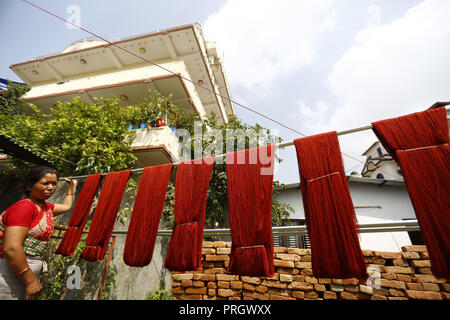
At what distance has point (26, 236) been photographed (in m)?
1.52

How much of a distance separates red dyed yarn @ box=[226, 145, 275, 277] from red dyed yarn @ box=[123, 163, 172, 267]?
739 mm

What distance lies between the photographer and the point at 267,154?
152 cm

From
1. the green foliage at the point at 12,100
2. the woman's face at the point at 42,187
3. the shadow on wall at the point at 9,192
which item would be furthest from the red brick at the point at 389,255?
the green foliage at the point at 12,100

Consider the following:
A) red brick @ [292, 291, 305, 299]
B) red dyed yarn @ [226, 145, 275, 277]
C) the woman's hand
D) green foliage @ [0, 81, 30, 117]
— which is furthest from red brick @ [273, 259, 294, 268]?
green foliage @ [0, 81, 30, 117]

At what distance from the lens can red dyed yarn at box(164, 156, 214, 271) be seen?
4.58 ft

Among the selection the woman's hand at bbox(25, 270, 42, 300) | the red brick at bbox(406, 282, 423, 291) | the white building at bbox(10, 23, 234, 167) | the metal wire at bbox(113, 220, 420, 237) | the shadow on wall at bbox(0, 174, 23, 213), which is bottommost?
the red brick at bbox(406, 282, 423, 291)

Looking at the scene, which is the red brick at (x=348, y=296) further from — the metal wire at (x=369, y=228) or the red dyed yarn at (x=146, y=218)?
the red dyed yarn at (x=146, y=218)

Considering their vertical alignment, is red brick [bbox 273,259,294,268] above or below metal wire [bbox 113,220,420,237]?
below

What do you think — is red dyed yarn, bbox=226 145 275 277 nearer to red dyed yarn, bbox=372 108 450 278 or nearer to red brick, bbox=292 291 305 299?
red dyed yarn, bbox=372 108 450 278

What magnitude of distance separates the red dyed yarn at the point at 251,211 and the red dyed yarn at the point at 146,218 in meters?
0.74

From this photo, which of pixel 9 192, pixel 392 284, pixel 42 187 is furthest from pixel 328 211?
pixel 9 192

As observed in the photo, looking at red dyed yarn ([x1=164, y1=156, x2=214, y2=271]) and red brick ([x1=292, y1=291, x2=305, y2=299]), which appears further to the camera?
red brick ([x1=292, y1=291, x2=305, y2=299])

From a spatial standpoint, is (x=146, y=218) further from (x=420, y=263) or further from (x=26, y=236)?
(x=420, y=263)
